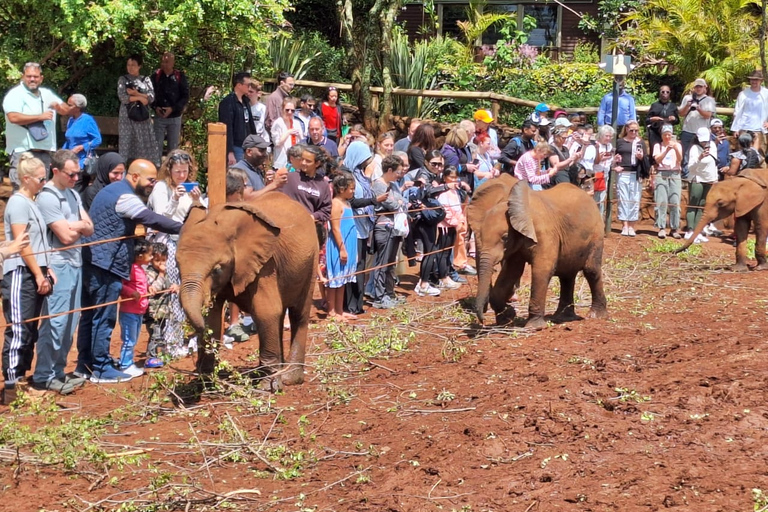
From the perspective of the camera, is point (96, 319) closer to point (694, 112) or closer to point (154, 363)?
point (154, 363)

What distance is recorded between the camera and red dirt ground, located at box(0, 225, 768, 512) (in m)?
6.57

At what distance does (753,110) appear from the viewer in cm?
1969

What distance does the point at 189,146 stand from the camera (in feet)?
56.8

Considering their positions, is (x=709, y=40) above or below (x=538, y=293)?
above

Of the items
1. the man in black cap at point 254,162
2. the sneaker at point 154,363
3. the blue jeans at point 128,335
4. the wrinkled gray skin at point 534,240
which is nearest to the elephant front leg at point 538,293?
the wrinkled gray skin at point 534,240

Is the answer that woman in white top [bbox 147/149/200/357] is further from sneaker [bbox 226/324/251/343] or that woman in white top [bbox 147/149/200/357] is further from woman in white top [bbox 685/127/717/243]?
woman in white top [bbox 685/127/717/243]

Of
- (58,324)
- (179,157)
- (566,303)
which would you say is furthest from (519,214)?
(58,324)

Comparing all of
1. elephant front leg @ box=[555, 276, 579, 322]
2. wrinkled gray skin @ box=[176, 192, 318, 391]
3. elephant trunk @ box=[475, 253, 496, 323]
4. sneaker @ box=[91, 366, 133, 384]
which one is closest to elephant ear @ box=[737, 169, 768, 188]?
elephant front leg @ box=[555, 276, 579, 322]

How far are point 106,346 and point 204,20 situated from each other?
22.5 ft

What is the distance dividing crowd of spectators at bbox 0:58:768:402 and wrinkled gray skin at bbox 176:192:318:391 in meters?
0.98

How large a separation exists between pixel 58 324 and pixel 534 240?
468cm

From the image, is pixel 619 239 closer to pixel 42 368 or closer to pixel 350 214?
pixel 350 214

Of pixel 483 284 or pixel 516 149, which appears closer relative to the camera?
pixel 483 284

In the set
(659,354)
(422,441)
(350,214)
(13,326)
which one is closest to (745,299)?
(659,354)
